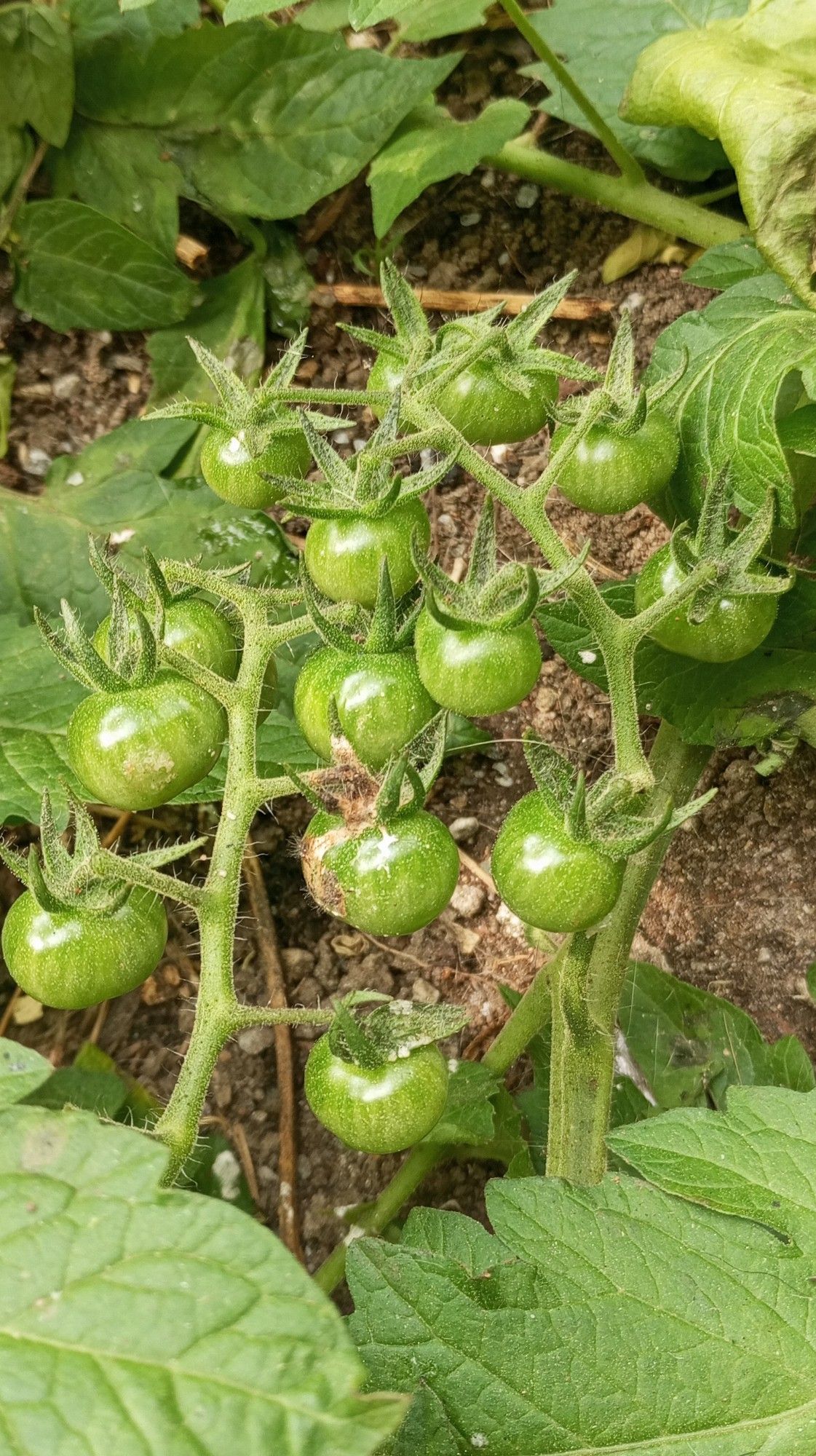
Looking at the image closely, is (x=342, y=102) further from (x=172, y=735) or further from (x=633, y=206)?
(x=172, y=735)

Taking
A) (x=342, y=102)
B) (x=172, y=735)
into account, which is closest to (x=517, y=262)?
(x=342, y=102)

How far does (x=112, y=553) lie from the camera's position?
1.73 metres

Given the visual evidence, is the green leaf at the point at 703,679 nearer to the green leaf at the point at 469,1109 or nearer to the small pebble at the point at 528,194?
the green leaf at the point at 469,1109

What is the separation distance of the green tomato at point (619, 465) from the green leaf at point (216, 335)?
0.87m

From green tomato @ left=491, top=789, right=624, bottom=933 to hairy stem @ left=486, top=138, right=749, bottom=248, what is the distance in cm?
103

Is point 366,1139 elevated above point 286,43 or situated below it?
below

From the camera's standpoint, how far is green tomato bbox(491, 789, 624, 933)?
0.99m

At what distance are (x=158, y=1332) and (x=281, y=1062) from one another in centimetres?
94

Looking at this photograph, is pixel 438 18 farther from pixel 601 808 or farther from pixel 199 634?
pixel 601 808

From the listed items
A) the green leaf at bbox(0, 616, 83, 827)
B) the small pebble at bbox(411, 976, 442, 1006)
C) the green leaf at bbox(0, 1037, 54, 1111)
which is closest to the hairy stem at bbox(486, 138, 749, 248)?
the green leaf at bbox(0, 616, 83, 827)

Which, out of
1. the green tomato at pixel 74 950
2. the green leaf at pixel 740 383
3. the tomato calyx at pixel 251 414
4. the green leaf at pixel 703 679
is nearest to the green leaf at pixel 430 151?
the green leaf at pixel 740 383

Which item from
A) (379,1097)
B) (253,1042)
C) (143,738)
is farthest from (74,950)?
(253,1042)

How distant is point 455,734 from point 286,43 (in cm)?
106

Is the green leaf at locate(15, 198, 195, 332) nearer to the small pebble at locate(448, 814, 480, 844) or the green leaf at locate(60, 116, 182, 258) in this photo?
the green leaf at locate(60, 116, 182, 258)
